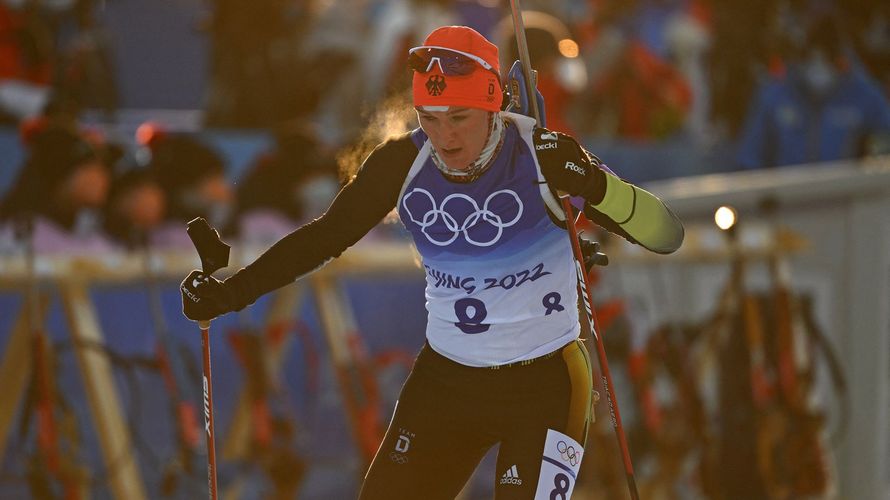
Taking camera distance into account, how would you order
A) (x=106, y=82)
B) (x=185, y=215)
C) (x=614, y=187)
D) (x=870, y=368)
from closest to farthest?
(x=614, y=187) → (x=185, y=215) → (x=106, y=82) → (x=870, y=368)

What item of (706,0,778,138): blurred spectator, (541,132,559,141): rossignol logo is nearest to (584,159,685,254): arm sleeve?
(541,132,559,141): rossignol logo

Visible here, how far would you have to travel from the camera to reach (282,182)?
9.46 m

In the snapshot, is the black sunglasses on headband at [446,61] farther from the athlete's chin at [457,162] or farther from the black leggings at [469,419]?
the black leggings at [469,419]

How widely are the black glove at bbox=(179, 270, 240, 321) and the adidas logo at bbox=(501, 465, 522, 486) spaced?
1160 millimetres

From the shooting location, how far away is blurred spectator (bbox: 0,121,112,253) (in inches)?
328

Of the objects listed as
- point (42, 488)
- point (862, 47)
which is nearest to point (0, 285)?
point (42, 488)

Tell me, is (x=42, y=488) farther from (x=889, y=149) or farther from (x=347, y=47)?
(x=889, y=149)

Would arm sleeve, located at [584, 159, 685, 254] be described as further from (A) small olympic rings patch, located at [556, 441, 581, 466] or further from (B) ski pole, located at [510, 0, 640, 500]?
(A) small olympic rings patch, located at [556, 441, 581, 466]

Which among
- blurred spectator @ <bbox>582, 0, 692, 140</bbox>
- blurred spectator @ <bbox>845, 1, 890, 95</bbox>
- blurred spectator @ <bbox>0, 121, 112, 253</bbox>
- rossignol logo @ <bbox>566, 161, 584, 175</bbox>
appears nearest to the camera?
rossignol logo @ <bbox>566, 161, 584, 175</bbox>

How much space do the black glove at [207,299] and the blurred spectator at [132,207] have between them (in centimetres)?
348

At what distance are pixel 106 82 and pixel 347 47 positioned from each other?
5.70 ft

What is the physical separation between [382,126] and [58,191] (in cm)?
311

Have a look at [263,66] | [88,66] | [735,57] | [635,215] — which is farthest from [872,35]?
[635,215]

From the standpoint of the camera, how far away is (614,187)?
5215 millimetres
